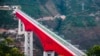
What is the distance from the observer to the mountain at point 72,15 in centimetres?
6700

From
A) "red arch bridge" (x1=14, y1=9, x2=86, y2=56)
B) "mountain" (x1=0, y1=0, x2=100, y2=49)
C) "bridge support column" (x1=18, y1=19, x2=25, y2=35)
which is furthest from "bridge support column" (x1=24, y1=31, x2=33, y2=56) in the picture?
"mountain" (x1=0, y1=0, x2=100, y2=49)

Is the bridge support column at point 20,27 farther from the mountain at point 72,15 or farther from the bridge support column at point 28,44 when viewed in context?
the mountain at point 72,15

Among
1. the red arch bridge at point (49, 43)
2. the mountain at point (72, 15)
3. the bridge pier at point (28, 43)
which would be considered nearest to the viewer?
the red arch bridge at point (49, 43)

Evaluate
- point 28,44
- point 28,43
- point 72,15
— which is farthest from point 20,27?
point 72,15

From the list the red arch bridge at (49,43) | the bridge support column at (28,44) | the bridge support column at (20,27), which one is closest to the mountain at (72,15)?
the bridge support column at (20,27)

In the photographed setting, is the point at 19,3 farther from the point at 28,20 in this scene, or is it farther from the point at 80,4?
the point at 28,20

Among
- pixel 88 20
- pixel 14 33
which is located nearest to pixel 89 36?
pixel 88 20

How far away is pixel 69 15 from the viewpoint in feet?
236

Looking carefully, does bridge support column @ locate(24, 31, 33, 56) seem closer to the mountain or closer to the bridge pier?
the bridge pier

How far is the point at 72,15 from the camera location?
235 feet

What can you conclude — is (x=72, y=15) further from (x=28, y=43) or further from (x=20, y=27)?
(x=28, y=43)

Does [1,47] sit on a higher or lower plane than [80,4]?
lower

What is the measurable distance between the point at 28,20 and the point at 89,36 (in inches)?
977

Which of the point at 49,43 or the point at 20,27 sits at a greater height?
the point at 20,27
